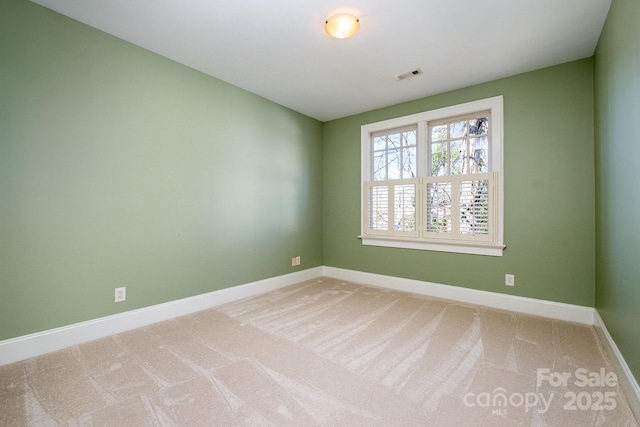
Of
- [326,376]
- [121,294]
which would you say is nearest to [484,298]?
[326,376]

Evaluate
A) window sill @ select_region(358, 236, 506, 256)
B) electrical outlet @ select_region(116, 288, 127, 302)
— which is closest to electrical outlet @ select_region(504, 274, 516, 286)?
window sill @ select_region(358, 236, 506, 256)

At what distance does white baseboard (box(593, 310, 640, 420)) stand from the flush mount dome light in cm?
283

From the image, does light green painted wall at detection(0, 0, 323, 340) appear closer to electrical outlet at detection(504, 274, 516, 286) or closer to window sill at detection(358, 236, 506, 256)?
window sill at detection(358, 236, 506, 256)

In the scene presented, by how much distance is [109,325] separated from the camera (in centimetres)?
227

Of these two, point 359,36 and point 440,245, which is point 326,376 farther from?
point 359,36

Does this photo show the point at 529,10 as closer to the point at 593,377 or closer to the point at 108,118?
the point at 593,377

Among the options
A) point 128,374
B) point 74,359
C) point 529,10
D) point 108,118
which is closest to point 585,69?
point 529,10

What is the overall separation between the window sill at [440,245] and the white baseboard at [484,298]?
1.44 feet

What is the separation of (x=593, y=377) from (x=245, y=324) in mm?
2575

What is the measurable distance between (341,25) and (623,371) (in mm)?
2950

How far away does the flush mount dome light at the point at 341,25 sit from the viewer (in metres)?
2.03

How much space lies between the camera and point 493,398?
1520mm

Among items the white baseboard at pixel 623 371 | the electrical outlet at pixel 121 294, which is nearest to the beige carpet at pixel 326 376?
the white baseboard at pixel 623 371

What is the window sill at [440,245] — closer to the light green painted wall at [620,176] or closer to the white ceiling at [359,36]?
the light green painted wall at [620,176]
